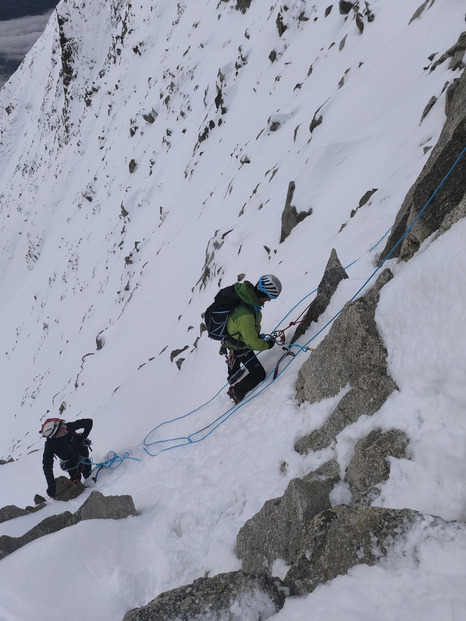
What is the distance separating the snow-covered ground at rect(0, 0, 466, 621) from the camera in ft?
9.42

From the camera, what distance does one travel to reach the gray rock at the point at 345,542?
236 cm

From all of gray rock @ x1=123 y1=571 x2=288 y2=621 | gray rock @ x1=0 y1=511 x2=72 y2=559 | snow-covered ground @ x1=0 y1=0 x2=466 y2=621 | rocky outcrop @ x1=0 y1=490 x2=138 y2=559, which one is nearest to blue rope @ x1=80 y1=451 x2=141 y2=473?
snow-covered ground @ x1=0 y1=0 x2=466 y2=621

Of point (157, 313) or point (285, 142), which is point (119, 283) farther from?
point (285, 142)

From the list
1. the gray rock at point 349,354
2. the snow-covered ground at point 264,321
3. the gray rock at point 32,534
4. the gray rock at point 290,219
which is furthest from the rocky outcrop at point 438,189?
the gray rock at point 290,219

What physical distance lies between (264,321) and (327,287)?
2173 mm

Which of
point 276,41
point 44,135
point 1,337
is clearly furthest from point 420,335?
point 44,135

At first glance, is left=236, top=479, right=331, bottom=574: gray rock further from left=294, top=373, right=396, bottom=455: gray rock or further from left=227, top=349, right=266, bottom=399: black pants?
left=227, top=349, right=266, bottom=399: black pants

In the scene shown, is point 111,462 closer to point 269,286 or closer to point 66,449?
point 66,449

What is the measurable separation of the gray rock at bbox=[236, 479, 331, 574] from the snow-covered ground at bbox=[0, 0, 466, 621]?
0.80 feet

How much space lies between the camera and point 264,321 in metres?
Answer: 7.68

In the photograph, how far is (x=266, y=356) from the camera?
677cm

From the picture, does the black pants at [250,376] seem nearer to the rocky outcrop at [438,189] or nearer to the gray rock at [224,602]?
the rocky outcrop at [438,189]

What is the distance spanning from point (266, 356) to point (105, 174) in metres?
35.2

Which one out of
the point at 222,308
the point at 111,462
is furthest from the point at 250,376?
the point at 111,462
